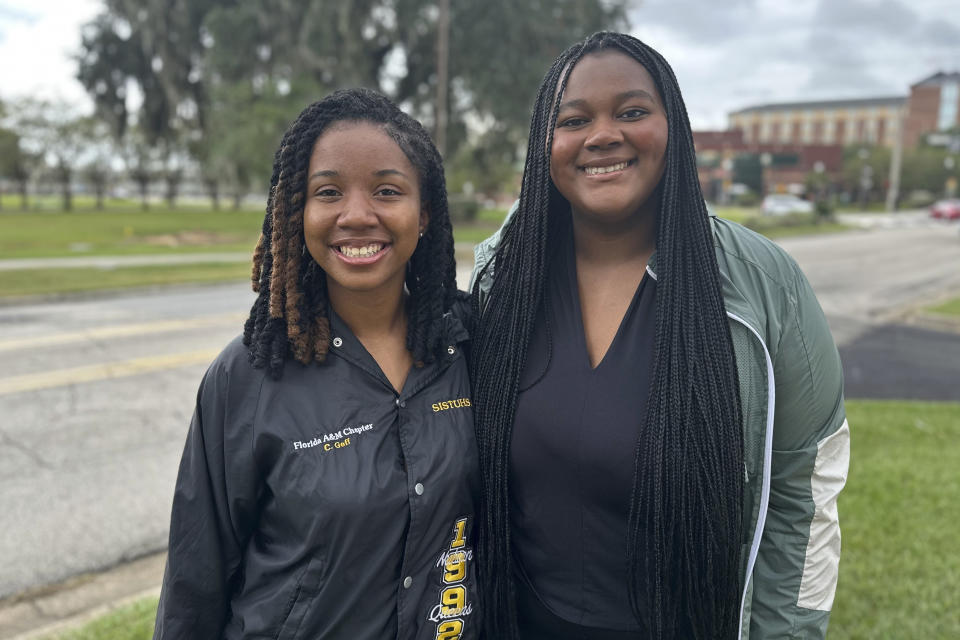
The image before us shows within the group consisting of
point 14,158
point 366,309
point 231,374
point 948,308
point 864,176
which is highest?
point 14,158

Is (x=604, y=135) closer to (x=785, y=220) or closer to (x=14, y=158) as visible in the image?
(x=785, y=220)

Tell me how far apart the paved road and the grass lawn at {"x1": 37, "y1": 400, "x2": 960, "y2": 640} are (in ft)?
3.58

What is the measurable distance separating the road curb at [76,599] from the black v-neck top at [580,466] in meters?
2.42

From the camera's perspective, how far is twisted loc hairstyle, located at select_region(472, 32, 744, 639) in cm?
175

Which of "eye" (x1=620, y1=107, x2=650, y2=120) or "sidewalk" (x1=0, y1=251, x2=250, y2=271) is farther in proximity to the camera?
"sidewalk" (x1=0, y1=251, x2=250, y2=271)

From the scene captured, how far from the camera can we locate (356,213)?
175 cm

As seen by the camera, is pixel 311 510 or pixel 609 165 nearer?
pixel 311 510

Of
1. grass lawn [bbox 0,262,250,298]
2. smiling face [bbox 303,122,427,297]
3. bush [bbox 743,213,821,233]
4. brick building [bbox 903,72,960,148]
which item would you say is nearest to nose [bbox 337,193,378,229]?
smiling face [bbox 303,122,427,297]

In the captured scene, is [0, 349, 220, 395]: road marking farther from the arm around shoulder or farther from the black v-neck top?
the arm around shoulder

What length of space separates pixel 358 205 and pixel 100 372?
6589 mm

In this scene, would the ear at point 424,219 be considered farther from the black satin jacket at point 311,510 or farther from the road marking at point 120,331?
the road marking at point 120,331

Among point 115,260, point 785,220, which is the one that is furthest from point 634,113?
point 785,220

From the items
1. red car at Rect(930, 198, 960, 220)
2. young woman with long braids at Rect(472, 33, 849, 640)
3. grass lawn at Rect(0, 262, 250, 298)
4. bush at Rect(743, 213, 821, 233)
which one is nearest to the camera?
young woman with long braids at Rect(472, 33, 849, 640)

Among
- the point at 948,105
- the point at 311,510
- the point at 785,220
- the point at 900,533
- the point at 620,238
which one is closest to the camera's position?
the point at 311,510
